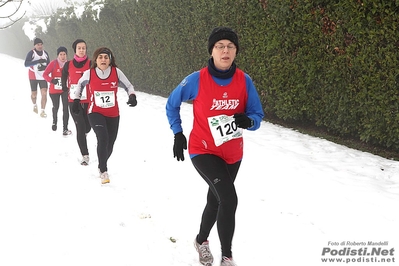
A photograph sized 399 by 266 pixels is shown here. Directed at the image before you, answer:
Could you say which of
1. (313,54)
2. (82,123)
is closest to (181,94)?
(82,123)

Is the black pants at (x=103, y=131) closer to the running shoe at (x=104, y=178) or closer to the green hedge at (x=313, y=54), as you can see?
the running shoe at (x=104, y=178)

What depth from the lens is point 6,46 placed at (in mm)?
37375

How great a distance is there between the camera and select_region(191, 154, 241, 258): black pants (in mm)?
3143

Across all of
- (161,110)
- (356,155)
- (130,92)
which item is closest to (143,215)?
(130,92)

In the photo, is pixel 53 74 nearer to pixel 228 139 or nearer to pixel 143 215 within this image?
pixel 143 215

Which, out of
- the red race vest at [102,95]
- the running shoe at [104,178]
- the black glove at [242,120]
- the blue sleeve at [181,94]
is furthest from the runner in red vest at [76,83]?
the black glove at [242,120]

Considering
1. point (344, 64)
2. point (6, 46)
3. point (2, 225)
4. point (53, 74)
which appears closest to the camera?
point (2, 225)

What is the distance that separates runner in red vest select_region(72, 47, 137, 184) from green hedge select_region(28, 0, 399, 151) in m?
3.33

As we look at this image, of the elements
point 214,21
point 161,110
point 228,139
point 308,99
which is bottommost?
point 161,110

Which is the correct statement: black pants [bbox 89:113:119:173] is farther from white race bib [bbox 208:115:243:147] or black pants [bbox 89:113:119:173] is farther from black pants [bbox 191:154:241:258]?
white race bib [bbox 208:115:243:147]

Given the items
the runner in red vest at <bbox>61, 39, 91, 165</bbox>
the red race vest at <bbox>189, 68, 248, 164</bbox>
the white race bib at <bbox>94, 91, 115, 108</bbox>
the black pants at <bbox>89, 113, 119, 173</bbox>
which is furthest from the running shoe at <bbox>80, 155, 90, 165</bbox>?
the red race vest at <bbox>189, 68, 248, 164</bbox>

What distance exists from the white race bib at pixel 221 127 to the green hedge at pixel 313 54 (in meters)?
3.38

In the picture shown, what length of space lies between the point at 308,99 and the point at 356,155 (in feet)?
5.20

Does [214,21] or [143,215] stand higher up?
[214,21]
